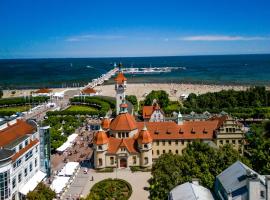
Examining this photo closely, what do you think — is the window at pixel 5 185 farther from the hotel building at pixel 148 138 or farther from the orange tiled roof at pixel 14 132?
the hotel building at pixel 148 138

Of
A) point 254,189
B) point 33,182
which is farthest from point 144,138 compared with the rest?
point 254,189

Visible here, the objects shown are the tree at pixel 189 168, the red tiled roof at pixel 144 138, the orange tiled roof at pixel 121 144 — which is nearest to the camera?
the tree at pixel 189 168

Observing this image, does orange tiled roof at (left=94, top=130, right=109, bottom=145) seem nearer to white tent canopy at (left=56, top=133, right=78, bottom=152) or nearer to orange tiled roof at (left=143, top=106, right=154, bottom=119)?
white tent canopy at (left=56, top=133, right=78, bottom=152)

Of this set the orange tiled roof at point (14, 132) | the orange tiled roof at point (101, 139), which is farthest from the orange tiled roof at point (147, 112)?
the orange tiled roof at point (14, 132)

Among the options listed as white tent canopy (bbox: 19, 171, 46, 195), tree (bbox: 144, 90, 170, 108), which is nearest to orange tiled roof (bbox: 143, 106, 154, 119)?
tree (bbox: 144, 90, 170, 108)

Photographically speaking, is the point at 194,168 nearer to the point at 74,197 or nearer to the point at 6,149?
the point at 74,197

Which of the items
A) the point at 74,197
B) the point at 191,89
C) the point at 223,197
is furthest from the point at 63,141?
the point at 191,89
